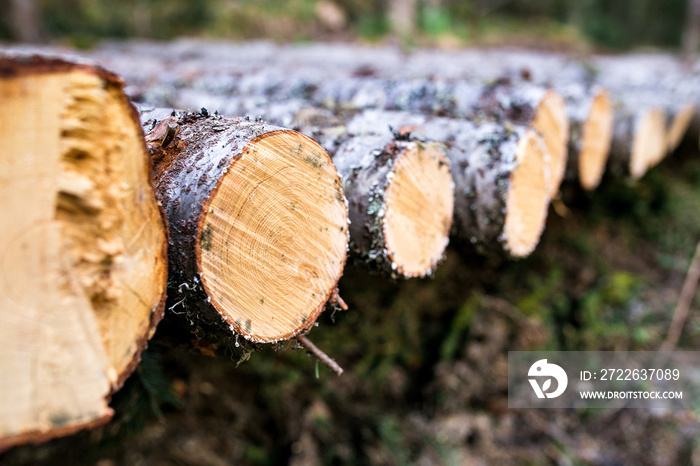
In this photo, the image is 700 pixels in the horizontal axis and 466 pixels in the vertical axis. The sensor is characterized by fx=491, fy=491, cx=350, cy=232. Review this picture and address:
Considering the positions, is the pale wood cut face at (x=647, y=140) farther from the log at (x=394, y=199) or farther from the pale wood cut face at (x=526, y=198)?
the log at (x=394, y=199)

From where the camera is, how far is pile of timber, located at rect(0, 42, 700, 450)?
0.80 metres

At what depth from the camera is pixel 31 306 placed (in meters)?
0.81

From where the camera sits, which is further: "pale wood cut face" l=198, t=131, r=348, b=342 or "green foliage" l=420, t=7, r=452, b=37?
"green foliage" l=420, t=7, r=452, b=37

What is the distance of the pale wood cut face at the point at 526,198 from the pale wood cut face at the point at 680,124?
2521 mm

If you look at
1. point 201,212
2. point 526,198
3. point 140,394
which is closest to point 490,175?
point 526,198

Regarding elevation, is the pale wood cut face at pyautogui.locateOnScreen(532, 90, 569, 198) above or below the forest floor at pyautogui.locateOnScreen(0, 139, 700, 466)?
above

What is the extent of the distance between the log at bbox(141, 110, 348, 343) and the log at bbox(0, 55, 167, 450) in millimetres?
139

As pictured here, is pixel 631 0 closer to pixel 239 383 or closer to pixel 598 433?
pixel 598 433

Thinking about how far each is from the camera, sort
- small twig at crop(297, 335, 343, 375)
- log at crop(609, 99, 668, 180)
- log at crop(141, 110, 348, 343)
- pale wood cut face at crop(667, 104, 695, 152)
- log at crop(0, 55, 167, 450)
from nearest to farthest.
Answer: log at crop(0, 55, 167, 450)
log at crop(141, 110, 348, 343)
small twig at crop(297, 335, 343, 375)
log at crop(609, 99, 668, 180)
pale wood cut face at crop(667, 104, 695, 152)

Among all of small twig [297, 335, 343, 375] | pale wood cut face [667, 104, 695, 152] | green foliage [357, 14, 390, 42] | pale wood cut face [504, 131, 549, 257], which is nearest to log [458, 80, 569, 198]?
pale wood cut face [504, 131, 549, 257]

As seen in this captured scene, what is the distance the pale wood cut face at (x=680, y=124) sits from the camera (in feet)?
12.5

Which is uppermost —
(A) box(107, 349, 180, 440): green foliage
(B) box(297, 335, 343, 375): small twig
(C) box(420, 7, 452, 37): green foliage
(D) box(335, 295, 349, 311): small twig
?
(C) box(420, 7, 452, 37): green foliage

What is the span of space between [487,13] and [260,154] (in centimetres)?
1781

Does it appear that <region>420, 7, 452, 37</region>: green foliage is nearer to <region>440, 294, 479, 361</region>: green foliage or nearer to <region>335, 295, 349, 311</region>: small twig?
<region>440, 294, 479, 361</region>: green foliage
